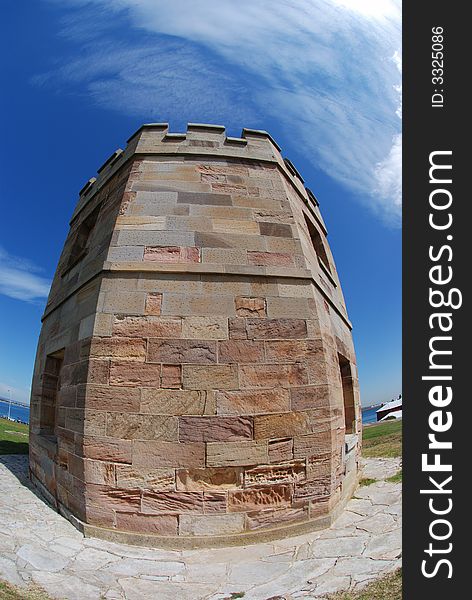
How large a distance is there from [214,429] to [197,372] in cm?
69

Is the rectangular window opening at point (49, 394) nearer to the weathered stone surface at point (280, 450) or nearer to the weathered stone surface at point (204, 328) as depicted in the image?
the weathered stone surface at point (204, 328)

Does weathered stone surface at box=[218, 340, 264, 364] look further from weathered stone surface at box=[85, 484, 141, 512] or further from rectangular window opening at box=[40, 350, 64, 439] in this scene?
rectangular window opening at box=[40, 350, 64, 439]

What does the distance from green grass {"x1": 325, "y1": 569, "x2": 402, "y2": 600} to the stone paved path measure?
12 cm

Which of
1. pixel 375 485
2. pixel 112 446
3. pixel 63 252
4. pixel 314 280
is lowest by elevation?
pixel 375 485

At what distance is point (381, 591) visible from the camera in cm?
266

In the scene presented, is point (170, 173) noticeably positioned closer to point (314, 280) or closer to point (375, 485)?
point (314, 280)

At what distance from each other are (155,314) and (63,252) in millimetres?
4876

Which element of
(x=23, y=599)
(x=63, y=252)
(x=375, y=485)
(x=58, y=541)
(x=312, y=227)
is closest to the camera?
(x=23, y=599)

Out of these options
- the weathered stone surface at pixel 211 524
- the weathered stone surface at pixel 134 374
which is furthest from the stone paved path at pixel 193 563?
the weathered stone surface at pixel 134 374

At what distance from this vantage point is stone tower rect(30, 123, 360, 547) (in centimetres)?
400

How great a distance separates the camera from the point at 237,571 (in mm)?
3389

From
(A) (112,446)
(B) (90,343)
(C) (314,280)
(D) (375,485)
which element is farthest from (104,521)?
(D) (375,485)

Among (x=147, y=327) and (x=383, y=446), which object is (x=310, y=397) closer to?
(x=147, y=327)

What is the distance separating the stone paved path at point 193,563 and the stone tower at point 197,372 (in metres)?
0.21
